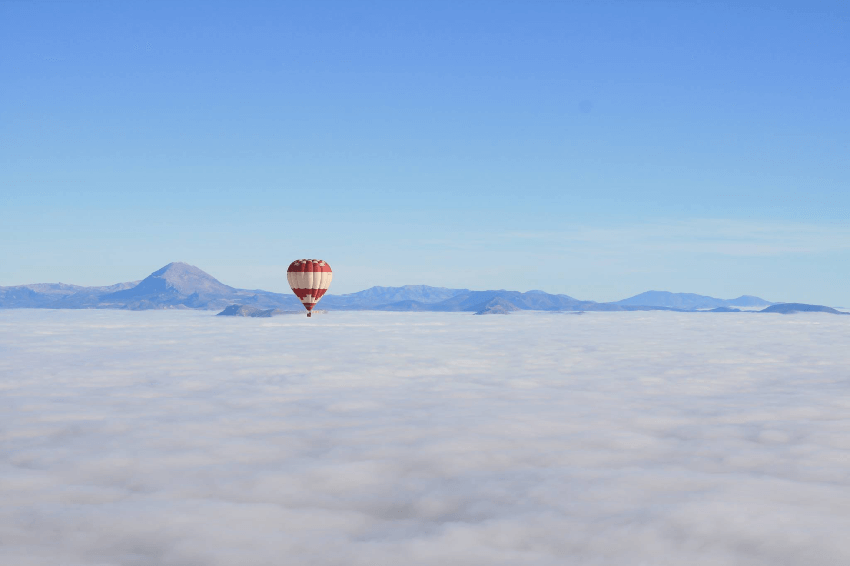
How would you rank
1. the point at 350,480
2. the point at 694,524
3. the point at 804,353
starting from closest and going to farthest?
the point at 694,524 < the point at 350,480 < the point at 804,353

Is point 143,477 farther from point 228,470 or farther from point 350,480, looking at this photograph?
point 350,480

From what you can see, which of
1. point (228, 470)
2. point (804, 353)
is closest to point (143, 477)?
point (228, 470)

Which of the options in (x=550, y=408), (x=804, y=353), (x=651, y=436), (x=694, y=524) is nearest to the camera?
(x=694, y=524)

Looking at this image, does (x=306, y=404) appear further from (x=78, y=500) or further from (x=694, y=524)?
(x=694, y=524)

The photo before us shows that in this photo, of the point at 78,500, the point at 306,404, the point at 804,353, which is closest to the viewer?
the point at 78,500

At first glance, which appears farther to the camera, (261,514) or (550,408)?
(550,408)

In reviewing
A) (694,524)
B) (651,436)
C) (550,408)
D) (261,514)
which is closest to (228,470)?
(261,514)
